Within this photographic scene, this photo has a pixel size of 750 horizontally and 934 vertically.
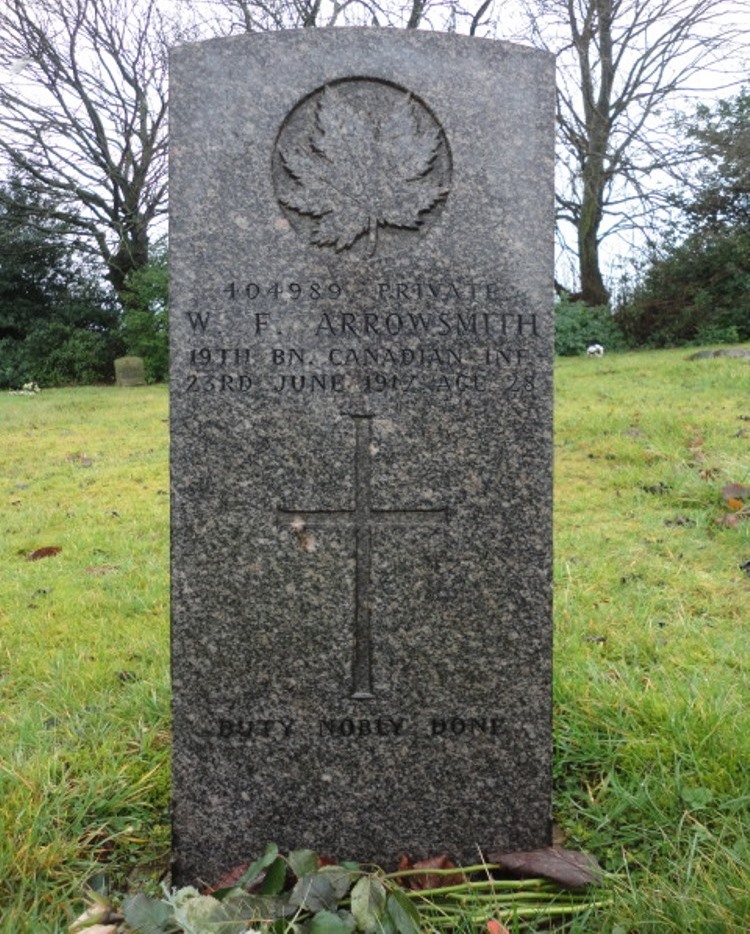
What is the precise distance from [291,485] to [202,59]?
3.64ft

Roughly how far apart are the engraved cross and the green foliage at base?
13.5 m

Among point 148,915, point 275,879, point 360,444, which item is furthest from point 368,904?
point 360,444

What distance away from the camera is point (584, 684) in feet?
9.14

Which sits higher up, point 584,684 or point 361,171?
point 361,171

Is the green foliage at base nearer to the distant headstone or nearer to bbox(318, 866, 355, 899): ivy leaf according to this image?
the distant headstone

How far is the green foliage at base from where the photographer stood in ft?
50.5

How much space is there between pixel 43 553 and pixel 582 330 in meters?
12.7

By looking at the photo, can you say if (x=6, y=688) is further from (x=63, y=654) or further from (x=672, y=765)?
(x=672, y=765)

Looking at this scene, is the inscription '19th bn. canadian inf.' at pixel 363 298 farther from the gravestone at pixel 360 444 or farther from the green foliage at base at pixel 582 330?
the green foliage at base at pixel 582 330

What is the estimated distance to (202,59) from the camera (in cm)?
216

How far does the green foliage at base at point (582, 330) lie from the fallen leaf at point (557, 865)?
44.6 ft

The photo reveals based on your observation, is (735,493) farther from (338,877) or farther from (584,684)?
(338,877)

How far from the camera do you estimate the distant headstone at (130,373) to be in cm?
1612

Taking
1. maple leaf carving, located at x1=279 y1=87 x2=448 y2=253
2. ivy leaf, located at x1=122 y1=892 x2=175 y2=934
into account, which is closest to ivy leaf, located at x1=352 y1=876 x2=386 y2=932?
ivy leaf, located at x1=122 y1=892 x2=175 y2=934
